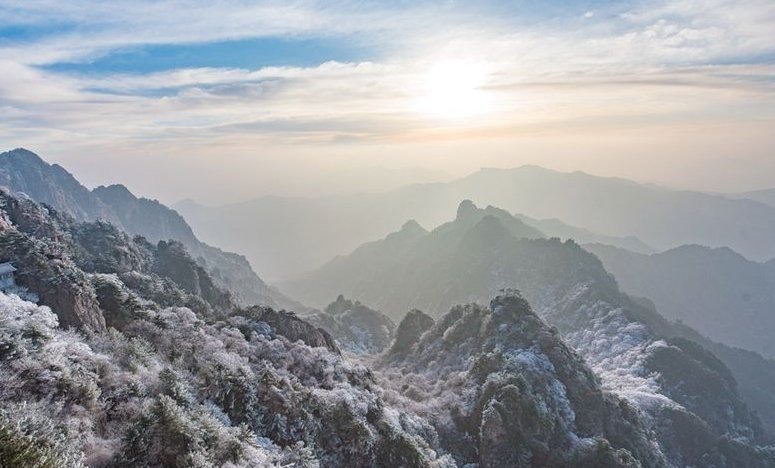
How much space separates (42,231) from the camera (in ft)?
293

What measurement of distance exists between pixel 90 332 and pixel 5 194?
67.4 m

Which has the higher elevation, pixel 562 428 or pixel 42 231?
pixel 42 231

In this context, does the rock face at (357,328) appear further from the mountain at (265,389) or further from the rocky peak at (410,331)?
the mountain at (265,389)

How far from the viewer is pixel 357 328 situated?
17538 centimetres

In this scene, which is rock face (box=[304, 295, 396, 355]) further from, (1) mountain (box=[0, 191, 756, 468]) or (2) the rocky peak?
(1) mountain (box=[0, 191, 756, 468])

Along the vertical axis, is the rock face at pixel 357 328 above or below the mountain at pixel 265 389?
below

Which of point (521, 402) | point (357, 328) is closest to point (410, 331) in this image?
point (357, 328)

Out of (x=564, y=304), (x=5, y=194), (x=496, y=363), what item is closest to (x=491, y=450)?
(x=496, y=363)

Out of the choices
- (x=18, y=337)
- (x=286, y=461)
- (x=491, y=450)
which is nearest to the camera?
(x=18, y=337)

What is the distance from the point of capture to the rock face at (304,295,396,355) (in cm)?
15512

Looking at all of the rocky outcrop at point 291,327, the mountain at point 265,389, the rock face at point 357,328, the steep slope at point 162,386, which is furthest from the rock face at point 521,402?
the rock face at point 357,328

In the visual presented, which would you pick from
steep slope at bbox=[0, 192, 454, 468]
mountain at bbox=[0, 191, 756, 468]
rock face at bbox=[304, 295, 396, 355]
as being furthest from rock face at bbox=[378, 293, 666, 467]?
rock face at bbox=[304, 295, 396, 355]

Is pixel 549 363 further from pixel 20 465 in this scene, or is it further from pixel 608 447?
pixel 20 465

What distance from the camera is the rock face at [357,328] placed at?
509ft
